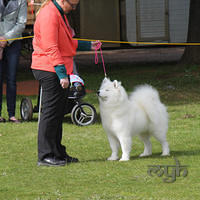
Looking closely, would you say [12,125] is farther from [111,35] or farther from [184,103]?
[111,35]

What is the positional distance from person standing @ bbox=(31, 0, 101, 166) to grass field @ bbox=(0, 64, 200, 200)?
28cm

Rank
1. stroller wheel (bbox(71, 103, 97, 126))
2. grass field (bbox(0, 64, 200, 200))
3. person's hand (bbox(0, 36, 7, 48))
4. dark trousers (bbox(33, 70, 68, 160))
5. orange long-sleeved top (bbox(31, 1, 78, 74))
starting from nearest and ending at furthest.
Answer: grass field (bbox(0, 64, 200, 200)), orange long-sleeved top (bbox(31, 1, 78, 74)), dark trousers (bbox(33, 70, 68, 160)), person's hand (bbox(0, 36, 7, 48)), stroller wheel (bbox(71, 103, 97, 126))

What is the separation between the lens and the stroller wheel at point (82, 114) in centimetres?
951

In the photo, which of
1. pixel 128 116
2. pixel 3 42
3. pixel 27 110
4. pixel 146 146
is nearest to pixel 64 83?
pixel 128 116

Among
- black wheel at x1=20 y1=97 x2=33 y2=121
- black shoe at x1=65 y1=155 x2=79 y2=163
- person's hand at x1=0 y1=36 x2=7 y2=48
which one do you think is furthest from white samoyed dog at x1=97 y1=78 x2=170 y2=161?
black wheel at x1=20 y1=97 x2=33 y2=121

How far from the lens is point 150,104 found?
23.5ft

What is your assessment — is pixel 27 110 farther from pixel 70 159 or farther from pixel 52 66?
pixel 52 66

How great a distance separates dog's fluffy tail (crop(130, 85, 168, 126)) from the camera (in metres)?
7.16

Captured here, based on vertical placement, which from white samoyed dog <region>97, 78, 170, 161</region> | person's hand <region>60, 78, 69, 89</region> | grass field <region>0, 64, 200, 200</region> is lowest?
grass field <region>0, 64, 200, 200</region>

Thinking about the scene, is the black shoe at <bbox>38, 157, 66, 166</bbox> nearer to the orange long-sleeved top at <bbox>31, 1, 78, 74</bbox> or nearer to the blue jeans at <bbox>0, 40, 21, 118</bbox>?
the orange long-sleeved top at <bbox>31, 1, 78, 74</bbox>

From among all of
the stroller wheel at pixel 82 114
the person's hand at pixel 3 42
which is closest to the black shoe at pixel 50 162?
the stroller wheel at pixel 82 114

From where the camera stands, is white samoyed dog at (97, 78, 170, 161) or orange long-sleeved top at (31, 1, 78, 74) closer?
orange long-sleeved top at (31, 1, 78, 74)

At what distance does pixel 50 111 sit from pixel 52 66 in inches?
20.3

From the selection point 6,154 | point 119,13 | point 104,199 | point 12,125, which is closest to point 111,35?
point 119,13
